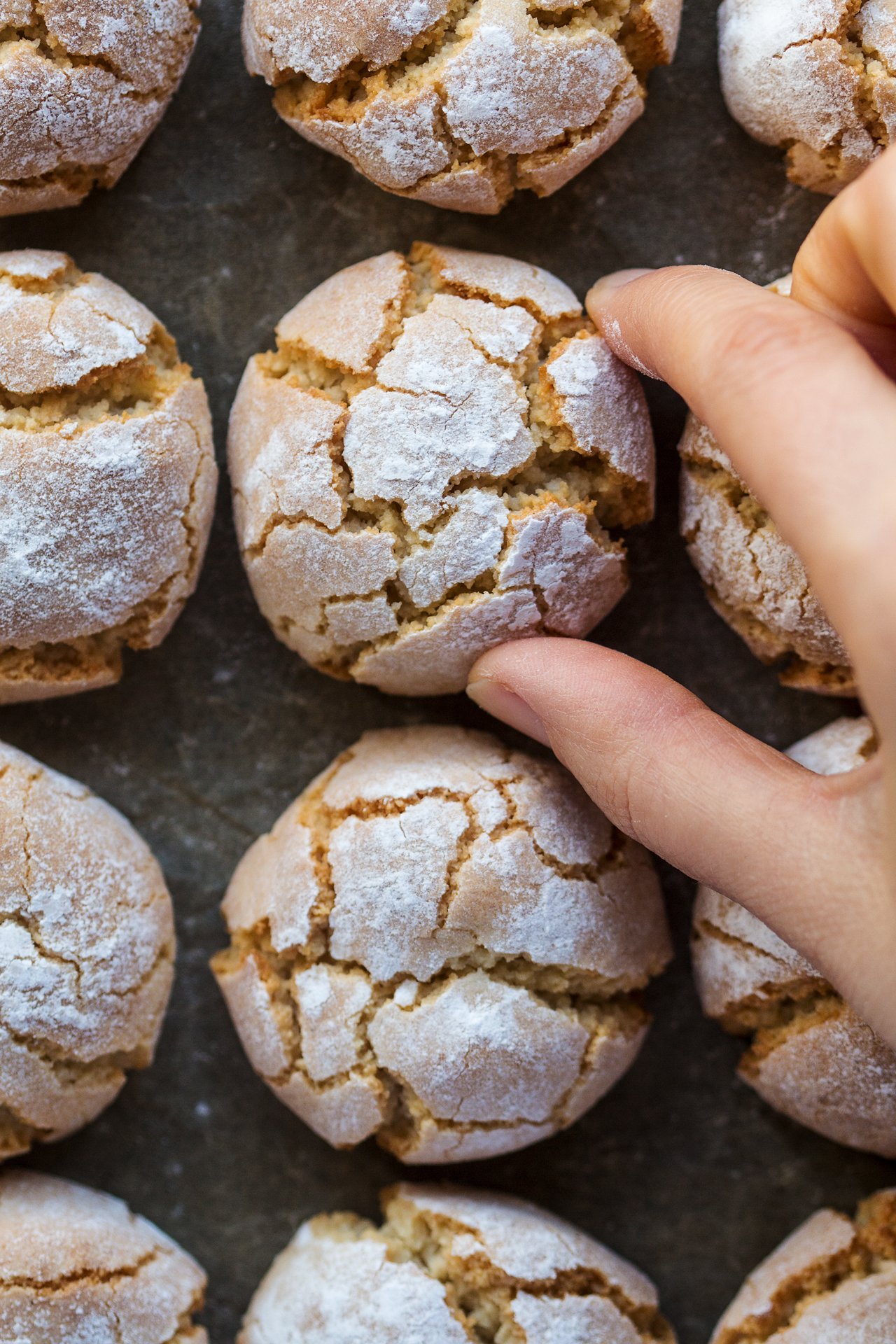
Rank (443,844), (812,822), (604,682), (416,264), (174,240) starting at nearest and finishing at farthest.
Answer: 1. (812,822)
2. (604,682)
3. (443,844)
4. (416,264)
5. (174,240)

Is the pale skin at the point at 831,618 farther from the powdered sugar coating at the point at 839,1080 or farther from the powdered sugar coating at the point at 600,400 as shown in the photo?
the powdered sugar coating at the point at 839,1080

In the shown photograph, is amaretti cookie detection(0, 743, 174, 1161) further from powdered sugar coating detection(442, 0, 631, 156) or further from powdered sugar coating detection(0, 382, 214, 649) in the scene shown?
powdered sugar coating detection(442, 0, 631, 156)

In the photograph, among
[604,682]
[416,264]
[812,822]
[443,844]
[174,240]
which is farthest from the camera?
A: [174,240]

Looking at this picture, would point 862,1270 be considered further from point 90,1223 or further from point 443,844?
point 90,1223

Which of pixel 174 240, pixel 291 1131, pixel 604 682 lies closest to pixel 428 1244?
pixel 291 1131

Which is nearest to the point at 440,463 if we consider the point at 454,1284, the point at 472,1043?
the point at 472,1043

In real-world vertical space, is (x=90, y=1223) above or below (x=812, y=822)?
below
